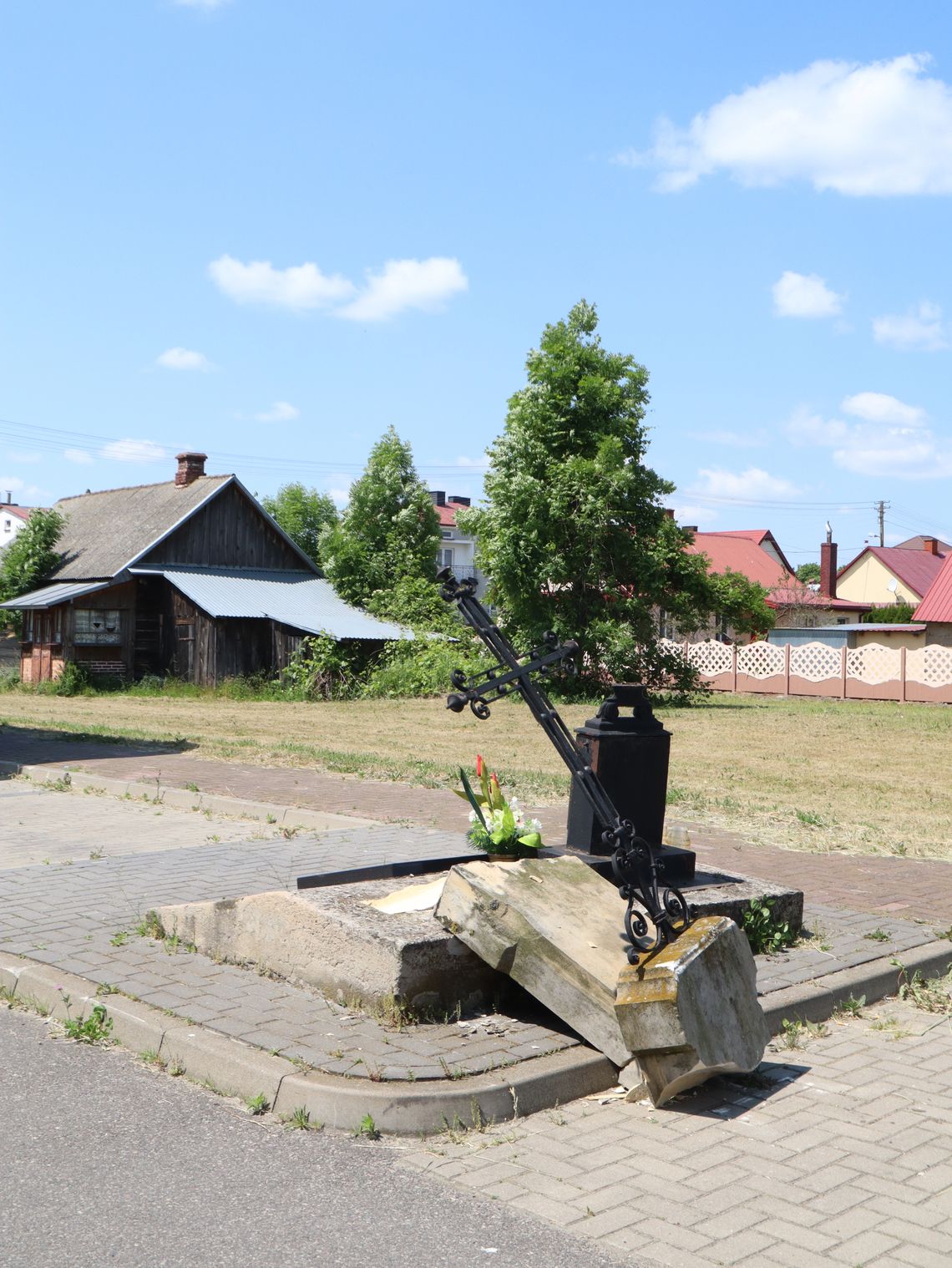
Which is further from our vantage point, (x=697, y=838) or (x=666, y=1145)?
(x=697, y=838)

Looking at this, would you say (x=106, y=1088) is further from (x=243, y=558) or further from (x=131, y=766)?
(x=243, y=558)

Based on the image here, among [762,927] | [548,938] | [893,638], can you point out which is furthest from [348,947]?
[893,638]

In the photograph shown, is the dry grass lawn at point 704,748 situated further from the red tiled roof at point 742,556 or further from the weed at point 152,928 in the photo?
the red tiled roof at point 742,556

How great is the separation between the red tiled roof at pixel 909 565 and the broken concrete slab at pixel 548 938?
241 feet

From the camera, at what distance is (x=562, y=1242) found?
355 centimetres

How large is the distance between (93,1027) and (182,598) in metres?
34.8

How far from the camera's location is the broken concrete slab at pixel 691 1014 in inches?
178

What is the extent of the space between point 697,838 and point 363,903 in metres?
5.28

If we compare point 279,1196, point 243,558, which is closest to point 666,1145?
point 279,1196

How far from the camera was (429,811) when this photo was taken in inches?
463

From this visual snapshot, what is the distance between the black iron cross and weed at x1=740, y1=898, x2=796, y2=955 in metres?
0.93

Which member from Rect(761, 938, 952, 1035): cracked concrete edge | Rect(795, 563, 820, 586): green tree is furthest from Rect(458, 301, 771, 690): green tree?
Rect(795, 563, 820, 586): green tree

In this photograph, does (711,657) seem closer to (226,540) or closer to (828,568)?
(226,540)

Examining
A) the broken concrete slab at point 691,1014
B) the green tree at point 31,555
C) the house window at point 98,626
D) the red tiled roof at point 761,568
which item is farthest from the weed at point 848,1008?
the red tiled roof at point 761,568
